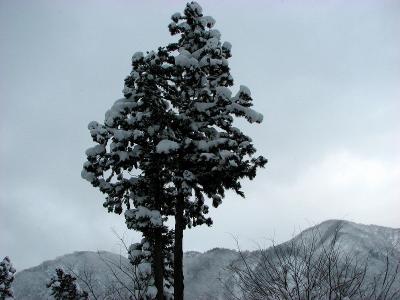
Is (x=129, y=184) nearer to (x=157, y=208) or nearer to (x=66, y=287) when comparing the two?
(x=157, y=208)

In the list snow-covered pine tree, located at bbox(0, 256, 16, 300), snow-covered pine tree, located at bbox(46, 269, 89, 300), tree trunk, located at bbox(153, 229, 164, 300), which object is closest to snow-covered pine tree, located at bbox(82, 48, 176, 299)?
tree trunk, located at bbox(153, 229, 164, 300)

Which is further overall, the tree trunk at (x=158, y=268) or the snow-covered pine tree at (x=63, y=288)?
the snow-covered pine tree at (x=63, y=288)

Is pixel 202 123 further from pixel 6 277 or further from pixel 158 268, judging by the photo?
pixel 6 277

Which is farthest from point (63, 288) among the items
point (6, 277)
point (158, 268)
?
point (158, 268)

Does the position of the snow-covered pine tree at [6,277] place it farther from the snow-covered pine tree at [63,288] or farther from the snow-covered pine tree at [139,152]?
the snow-covered pine tree at [139,152]

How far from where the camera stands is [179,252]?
1457 cm

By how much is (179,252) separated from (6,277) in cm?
3055

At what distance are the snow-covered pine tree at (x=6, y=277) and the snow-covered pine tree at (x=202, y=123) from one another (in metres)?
29.4

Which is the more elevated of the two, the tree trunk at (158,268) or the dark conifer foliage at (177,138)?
the dark conifer foliage at (177,138)

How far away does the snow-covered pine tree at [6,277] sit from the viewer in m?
37.7

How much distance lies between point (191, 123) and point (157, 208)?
3409mm

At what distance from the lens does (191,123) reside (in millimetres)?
14695

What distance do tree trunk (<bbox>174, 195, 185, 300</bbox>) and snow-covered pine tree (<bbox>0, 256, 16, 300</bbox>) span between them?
2967 centimetres

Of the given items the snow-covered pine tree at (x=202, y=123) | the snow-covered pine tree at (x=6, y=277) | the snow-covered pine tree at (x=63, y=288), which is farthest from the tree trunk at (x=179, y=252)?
the snow-covered pine tree at (x=6, y=277)
